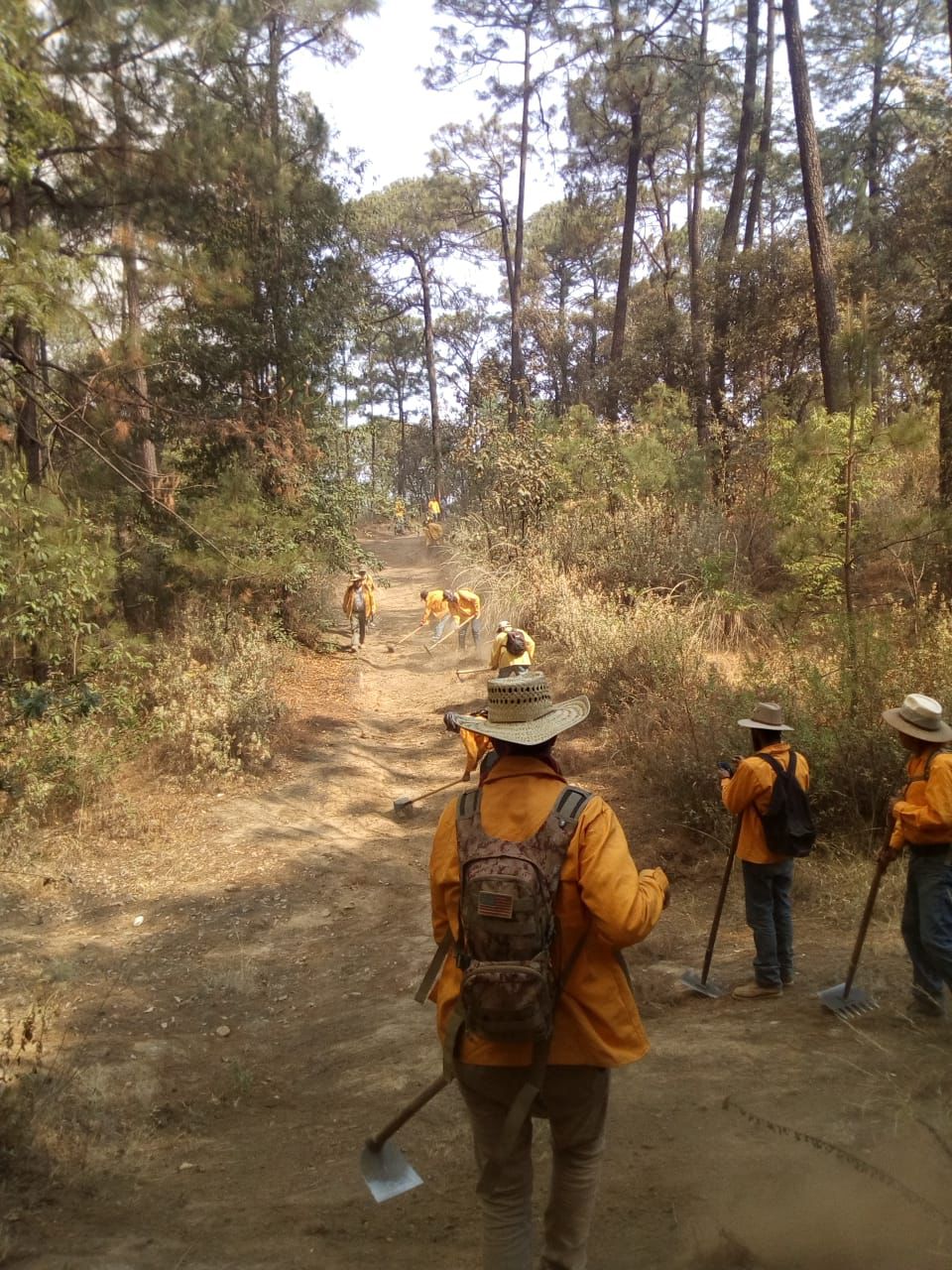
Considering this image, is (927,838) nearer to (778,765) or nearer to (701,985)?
(778,765)

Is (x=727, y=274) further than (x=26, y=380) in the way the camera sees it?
Yes

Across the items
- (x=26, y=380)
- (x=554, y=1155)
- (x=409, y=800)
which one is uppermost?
(x=26, y=380)

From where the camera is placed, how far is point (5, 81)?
5227mm

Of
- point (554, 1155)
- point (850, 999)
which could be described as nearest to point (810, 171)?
point (850, 999)

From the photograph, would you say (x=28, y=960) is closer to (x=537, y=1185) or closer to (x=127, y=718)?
(x=127, y=718)

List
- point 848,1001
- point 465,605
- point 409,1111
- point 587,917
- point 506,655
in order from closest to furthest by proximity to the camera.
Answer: point 587,917 < point 409,1111 < point 848,1001 < point 506,655 < point 465,605

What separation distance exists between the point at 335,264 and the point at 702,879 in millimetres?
12010

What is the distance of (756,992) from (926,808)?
1524mm

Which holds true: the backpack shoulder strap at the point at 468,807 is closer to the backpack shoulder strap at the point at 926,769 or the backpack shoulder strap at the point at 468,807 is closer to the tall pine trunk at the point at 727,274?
the backpack shoulder strap at the point at 926,769

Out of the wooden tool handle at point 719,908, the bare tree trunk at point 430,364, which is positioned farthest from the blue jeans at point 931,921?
the bare tree trunk at point 430,364

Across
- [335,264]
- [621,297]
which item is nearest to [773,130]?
[621,297]

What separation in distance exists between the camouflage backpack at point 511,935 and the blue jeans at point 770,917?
2786 millimetres

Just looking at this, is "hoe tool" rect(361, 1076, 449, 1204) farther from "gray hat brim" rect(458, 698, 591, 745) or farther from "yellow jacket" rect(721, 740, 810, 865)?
"yellow jacket" rect(721, 740, 810, 865)

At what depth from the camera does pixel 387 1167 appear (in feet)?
10.3
